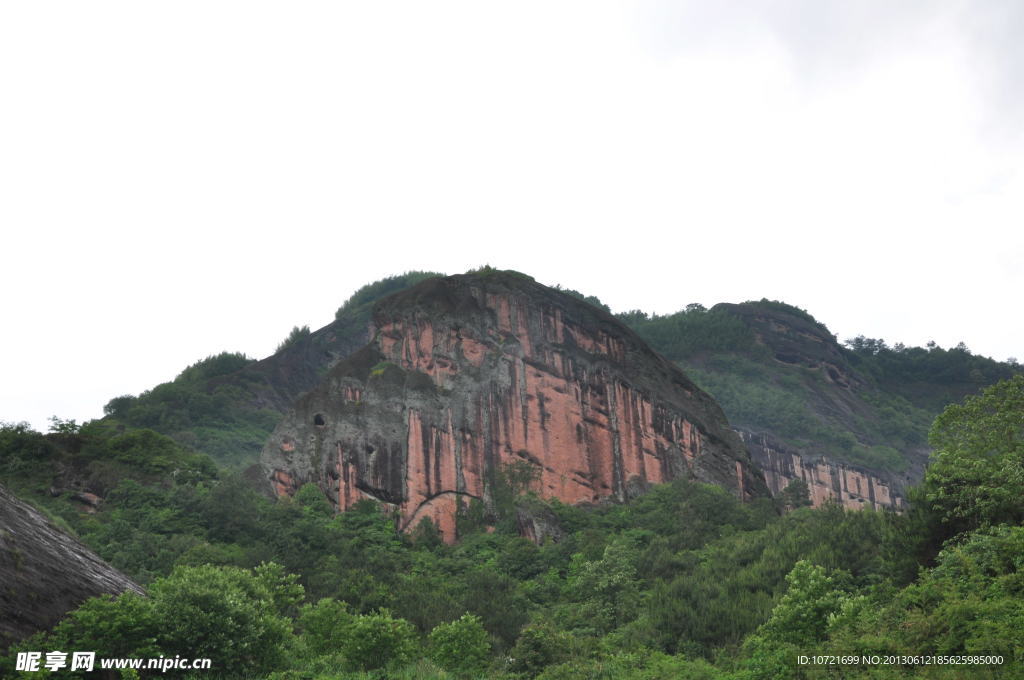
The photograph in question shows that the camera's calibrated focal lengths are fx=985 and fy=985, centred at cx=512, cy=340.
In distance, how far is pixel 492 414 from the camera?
69.7 m

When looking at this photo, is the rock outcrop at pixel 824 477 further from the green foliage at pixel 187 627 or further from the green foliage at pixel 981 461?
the green foliage at pixel 187 627

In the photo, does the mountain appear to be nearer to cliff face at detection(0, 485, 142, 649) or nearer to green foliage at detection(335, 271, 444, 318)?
green foliage at detection(335, 271, 444, 318)

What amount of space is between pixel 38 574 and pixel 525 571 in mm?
33529

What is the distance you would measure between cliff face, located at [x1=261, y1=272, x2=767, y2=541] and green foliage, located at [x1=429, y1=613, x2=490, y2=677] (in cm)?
2923

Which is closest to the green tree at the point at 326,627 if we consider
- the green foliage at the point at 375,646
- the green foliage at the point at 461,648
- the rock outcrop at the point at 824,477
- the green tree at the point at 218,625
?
the green foliage at the point at 375,646

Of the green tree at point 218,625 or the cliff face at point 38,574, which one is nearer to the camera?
the cliff face at point 38,574

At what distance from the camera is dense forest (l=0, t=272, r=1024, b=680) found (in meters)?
25.7

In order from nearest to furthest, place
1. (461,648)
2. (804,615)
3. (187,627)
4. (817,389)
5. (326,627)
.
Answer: (187,627), (804,615), (461,648), (326,627), (817,389)

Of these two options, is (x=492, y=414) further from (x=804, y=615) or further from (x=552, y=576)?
(x=804, y=615)

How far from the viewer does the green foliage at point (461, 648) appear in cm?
3409

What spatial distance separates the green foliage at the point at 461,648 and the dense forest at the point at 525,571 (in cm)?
8

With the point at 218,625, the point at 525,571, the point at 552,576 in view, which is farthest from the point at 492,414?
the point at 218,625

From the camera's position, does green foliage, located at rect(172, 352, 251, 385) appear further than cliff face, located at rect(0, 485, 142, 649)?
Yes

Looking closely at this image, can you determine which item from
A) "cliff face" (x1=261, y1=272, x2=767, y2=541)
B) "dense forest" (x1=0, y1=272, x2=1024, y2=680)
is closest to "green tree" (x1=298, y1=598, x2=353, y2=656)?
"dense forest" (x1=0, y1=272, x2=1024, y2=680)
